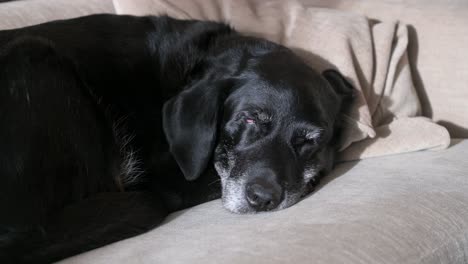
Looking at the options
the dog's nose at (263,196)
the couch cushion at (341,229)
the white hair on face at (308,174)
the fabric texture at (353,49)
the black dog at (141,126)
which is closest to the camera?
the couch cushion at (341,229)

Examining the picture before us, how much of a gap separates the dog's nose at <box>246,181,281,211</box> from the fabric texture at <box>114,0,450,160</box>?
418 millimetres

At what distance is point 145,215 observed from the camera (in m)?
1.44

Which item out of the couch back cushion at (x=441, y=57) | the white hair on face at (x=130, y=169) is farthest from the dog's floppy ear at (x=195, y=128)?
the couch back cushion at (x=441, y=57)

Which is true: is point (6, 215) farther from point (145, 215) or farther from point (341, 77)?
point (341, 77)

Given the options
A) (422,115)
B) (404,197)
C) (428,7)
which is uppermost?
(428,7)

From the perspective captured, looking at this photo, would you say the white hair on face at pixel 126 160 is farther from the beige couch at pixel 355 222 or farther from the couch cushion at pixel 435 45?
the couch cushion at pixel 435 45

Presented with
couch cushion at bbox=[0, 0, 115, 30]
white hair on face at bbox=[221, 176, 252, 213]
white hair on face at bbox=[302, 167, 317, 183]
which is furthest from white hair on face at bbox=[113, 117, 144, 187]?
couch cushion at bbox=[0, 0, 115, 30]

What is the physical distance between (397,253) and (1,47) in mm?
A: 1161

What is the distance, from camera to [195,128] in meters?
1.61

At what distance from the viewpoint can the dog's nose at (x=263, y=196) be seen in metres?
1.48

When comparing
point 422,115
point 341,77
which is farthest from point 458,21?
point 341,77

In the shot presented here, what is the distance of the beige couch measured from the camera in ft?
4.05

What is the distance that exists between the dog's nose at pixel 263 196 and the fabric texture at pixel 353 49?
0.42 m

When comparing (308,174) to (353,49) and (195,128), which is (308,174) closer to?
(195,128)
